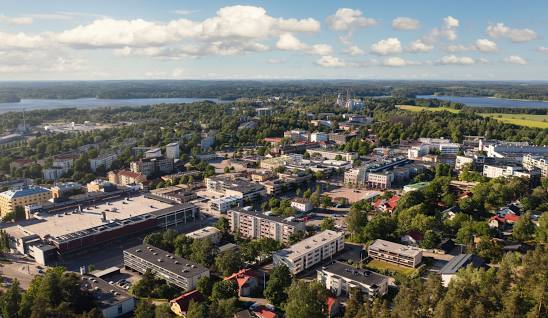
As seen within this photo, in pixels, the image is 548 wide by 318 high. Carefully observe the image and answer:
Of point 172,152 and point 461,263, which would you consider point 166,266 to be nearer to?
point 461,263

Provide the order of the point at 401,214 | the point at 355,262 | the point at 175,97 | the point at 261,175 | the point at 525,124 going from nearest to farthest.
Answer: the point at 355,262 → the point at 401,214 → the point at 261,175 → the point at 525,124 → the point at 175,97

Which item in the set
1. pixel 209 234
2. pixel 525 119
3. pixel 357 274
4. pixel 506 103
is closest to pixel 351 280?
pixel 357 274

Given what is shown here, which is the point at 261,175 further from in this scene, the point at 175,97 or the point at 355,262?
the point at 175,97

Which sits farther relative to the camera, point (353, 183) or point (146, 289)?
point (353, 183)

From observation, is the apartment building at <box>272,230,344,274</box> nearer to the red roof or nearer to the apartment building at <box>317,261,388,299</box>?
the apartment building at <box>317,261,388,299</box>

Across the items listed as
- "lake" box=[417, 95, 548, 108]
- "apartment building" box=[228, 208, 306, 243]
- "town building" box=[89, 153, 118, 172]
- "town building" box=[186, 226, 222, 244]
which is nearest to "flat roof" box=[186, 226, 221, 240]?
"town building" box=[186, 226, 222, 244]

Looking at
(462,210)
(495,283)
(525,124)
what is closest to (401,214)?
(462,210)

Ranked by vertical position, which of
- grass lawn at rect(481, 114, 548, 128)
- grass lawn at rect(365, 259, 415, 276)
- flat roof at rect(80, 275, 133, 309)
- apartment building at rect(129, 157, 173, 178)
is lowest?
grass lawn at rect(365, 259, 415, 276)
